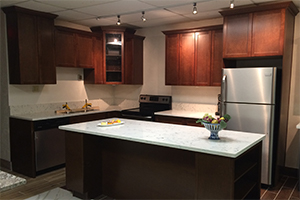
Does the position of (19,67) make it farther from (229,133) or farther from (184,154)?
(229,133)

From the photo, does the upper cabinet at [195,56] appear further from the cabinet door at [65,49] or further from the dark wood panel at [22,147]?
the dark wood panel at [22,147]

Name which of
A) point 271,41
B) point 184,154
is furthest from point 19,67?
point 271,41

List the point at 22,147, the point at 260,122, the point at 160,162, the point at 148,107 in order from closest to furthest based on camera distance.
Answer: the point at 160,162 < the point at 260,122 < the point at 22,147 < the point at 148,107

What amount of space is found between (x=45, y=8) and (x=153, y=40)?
221 centimetres

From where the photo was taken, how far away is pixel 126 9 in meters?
3.96

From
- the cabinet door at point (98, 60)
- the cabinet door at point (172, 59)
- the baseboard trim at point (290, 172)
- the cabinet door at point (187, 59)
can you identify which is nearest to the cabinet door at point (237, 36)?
the cabinet door at point (187, 59)

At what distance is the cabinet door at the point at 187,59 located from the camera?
4.58 m

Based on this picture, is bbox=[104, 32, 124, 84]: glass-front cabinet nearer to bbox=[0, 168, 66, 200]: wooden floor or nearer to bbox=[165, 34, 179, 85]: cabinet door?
bbox=[165, 34, 179, 85]: cabinet door

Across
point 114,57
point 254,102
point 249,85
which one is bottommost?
point 254,102

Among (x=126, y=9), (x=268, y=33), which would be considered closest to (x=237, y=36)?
(x=268, y=33)

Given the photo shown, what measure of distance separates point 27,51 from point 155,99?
251 centimetres

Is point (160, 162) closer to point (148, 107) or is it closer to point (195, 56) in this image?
point (195, 56)

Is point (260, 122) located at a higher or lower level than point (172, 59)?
lower

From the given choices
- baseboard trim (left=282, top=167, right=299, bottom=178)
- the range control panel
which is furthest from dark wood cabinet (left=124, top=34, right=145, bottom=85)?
baseboard trim (left=282, top=167, right=299, bottom=178)
